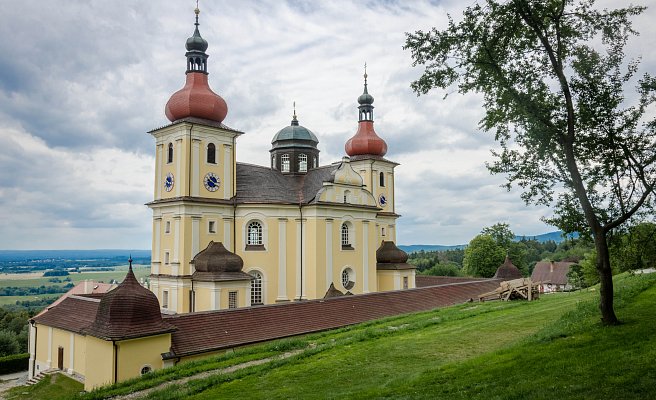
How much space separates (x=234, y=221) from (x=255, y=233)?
1.51m

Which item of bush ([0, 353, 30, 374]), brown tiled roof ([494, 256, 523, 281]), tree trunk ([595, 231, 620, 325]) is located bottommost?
bush ([0, 353, 30, 374])

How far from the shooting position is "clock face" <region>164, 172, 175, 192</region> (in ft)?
97.2

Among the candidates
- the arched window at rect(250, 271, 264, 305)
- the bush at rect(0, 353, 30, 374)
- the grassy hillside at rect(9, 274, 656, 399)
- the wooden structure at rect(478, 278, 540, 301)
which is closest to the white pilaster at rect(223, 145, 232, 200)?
the arched window at rect(250, 271, 264, 305)

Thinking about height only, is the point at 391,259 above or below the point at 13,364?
above

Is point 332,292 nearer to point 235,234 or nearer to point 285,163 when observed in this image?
point 235,234

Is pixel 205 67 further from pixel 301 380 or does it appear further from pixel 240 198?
pixel 301 380

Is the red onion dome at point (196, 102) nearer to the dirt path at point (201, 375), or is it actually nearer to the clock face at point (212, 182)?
the clock face at point (212, 182)

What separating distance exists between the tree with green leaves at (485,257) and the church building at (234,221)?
2393 centimetres

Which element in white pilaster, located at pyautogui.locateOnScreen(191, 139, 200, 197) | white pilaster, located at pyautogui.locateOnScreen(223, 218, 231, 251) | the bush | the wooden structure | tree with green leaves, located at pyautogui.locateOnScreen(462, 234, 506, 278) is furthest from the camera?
tree with green leaves, located at pyautogui.locateOnScreen(462, 234, 506, 278)

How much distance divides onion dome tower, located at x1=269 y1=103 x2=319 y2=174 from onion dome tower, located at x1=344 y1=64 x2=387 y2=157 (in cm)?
482

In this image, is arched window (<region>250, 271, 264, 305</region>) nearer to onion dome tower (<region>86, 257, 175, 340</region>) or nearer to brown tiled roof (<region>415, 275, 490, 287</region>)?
onion dome tower (<region>86, 257, 175, 340</region>)

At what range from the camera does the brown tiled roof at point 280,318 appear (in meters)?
19.4

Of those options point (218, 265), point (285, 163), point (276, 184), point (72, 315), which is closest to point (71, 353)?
point (72, 315)

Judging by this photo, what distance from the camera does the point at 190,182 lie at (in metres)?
29.0
